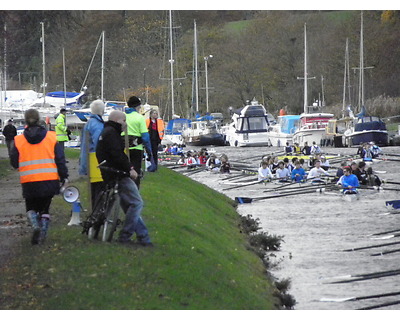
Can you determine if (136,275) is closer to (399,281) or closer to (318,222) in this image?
(399,281)

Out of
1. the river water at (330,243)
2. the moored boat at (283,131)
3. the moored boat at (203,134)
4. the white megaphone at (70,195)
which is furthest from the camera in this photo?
the moored boat at (203,134)

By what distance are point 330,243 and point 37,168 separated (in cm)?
1083

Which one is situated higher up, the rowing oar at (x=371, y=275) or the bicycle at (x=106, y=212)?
the bicycle at (x=106, y=212)

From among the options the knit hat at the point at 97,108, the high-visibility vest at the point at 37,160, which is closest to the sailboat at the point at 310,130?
the knit hat at the point at 97,108

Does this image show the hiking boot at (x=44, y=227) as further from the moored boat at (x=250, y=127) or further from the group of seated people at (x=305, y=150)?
the moored boat at (x=250, y=127)

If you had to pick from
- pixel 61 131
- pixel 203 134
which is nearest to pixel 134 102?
pixel 61 131

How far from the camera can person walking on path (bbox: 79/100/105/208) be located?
16625 mm

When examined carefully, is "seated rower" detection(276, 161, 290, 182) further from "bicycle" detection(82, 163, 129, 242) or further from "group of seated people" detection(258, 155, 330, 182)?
"bicycle" detection(82, 163, 129, 242)

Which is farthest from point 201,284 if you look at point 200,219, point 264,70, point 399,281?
point 264,70

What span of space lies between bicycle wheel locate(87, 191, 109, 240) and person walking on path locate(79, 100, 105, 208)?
0.87 meters

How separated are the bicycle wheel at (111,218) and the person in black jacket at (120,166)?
10 cm

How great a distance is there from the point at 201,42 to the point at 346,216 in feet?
217

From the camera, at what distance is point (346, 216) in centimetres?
3084

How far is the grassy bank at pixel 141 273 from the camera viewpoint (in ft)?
42.3
